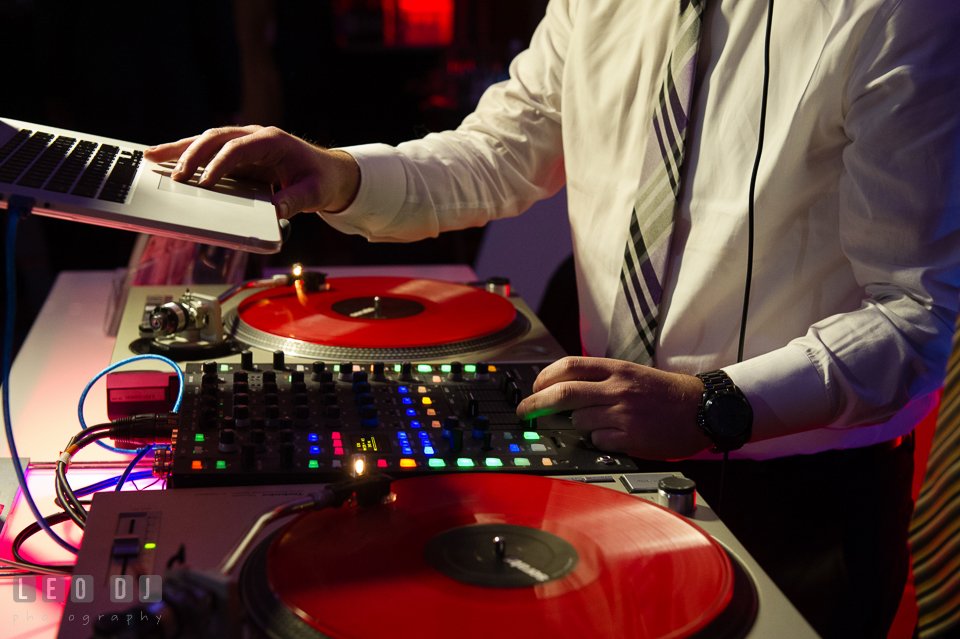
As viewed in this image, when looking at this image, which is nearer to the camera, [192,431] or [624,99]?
[192,431]

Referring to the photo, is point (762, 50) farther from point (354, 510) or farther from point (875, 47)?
point (354, 510)

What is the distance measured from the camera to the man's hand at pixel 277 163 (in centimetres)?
92

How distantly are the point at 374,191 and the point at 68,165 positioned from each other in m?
0.45

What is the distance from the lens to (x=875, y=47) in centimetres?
86

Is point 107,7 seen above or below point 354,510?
above

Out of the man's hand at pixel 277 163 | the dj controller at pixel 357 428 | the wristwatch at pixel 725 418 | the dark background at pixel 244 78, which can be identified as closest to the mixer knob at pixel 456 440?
the dj controller at pixel 357 428

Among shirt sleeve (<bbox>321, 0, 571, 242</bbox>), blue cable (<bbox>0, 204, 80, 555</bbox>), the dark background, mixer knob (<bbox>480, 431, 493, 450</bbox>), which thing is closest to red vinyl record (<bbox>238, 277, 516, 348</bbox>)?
shirt sleeve (<bbox>321, 0, 571, 242</bbox>)

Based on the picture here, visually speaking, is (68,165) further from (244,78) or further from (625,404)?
(244,78)

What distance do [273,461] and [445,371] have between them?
0.30 m

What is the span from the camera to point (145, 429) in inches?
33.0

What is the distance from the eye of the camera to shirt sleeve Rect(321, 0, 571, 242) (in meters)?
1.20

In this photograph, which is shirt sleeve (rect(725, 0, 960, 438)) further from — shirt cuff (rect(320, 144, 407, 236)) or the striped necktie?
shirt cuff (rect(320, 144, 407, 236))

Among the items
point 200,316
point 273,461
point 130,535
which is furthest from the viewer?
point 200,316

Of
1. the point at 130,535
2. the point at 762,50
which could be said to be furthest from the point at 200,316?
the point at 762,50
